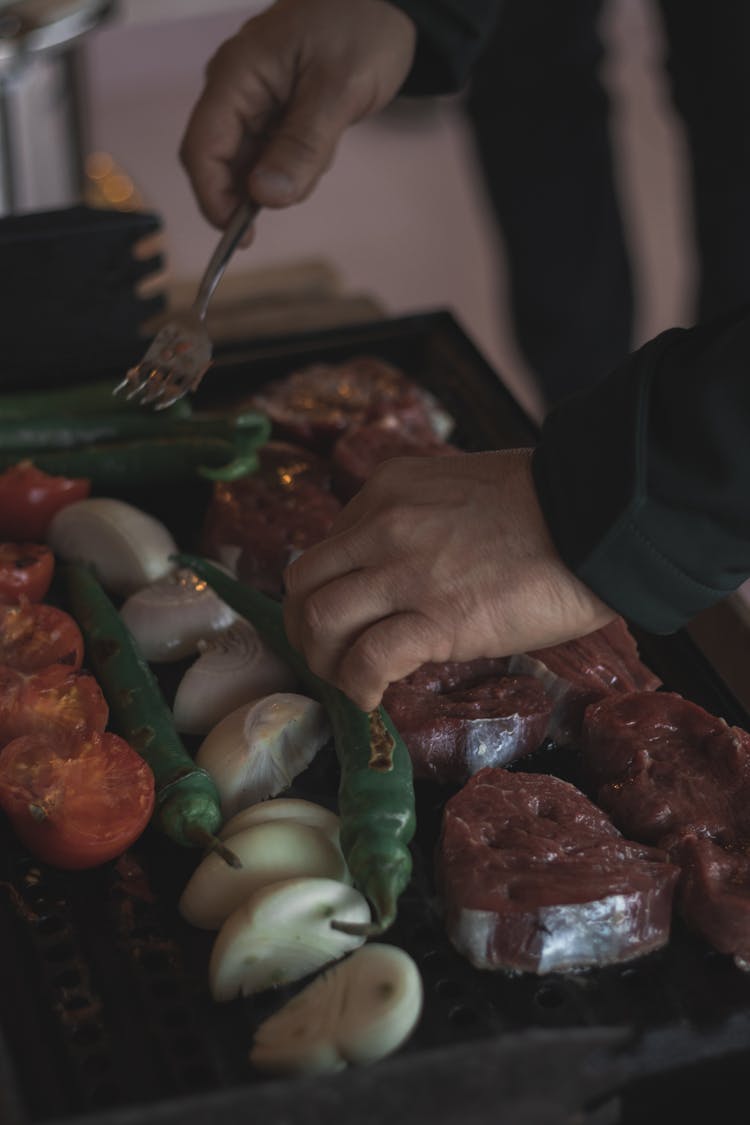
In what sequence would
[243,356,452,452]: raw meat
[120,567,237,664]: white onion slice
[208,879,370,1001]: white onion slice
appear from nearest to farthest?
[208,879,370,1001]: white onion slice < [120,567,237,664]: white onion slice < [243,356,452,452]: raw meat

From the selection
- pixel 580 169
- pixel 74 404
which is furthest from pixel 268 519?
pixel 580 169

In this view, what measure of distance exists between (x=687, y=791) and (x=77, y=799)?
0.76 meters

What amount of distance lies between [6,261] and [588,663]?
139cm

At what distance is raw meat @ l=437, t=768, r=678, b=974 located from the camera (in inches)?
58.6

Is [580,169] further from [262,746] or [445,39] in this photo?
[262,746]

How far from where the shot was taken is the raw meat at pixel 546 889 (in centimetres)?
→ 149

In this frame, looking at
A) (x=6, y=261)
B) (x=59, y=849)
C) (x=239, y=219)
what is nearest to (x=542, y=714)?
(x=59, y=849)

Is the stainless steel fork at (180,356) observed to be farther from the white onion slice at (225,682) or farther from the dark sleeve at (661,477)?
the dark sleeve at (661,477)

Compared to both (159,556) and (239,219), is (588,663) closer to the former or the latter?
(159,556)

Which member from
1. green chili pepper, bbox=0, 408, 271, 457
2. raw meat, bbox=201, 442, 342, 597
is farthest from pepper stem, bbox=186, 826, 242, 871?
green chili pepper, bbox=0, 408, 271, 457

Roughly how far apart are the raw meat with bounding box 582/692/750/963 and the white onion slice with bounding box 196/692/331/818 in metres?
0.38

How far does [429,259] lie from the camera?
19.4 feet

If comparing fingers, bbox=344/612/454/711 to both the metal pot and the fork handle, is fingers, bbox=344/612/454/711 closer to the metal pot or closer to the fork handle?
the fork handle

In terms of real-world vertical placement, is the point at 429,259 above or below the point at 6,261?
below
